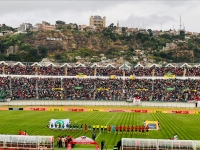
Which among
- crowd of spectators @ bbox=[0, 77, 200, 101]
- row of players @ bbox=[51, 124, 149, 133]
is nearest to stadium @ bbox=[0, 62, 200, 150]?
crowd of spectators @ bbox=[0, 77, 200, 101]

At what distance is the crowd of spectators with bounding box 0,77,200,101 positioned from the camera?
93.9 m

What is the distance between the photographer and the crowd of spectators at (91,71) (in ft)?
345

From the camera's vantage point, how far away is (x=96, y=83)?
101562 mm

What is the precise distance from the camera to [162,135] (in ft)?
137

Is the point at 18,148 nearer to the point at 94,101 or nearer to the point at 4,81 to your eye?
the point at 94,101

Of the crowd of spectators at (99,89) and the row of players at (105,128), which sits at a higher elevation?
the crowd of spectators at (99,89)

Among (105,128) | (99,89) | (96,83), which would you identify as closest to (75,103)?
(99,89)

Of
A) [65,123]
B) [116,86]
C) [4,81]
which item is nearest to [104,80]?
[116,86]

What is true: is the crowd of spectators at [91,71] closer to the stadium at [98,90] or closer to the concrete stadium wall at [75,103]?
the stadium at [98,90]

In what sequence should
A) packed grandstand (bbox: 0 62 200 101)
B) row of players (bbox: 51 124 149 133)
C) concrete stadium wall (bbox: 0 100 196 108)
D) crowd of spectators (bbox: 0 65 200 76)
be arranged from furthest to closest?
crowd of spectators (bbox: 0 65 200 76) < packed grandstand (bbox: 0 62 200 101) < concrete stadium wall (bbox: 0 100 196 108) < row of players (bbox: 51 124 149 133)

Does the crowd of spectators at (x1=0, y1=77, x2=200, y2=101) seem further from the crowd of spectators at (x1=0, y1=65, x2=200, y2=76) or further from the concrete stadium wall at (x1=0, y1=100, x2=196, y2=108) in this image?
the concrete stadium wall at (x1=0, y1=100, x2=196, y2=108)

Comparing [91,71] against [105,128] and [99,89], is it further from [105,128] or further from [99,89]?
[105,128]

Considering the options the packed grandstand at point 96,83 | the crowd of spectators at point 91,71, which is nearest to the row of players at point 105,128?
the packed grandstand at point 96,83

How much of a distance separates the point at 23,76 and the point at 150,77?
133 feet
